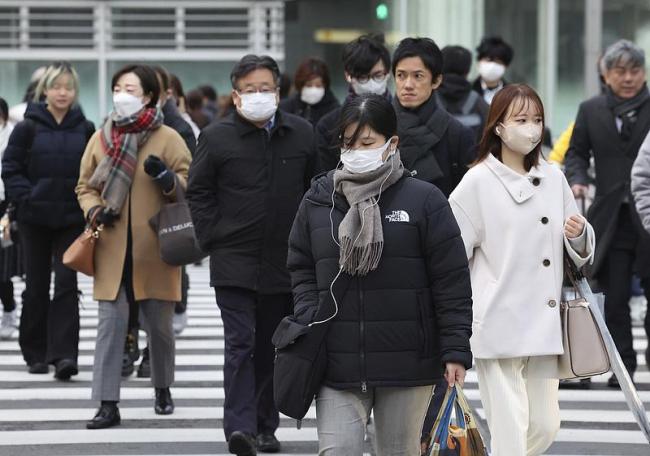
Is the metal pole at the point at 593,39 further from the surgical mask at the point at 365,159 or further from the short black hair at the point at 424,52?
the surgical mask at the point at 365,159

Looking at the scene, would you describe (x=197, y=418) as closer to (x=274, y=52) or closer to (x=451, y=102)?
(x=451, y=102)

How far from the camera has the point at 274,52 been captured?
34406mm

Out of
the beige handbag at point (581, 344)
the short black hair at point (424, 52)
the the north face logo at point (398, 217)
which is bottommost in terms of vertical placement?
the beige handbag at point (581, 344)

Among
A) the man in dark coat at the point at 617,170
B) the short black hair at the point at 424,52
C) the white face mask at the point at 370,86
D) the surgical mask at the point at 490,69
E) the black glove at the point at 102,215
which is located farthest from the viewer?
the surgical mask at the point at 490,69

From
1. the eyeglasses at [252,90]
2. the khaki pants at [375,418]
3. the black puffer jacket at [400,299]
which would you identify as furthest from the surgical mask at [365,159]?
the eyeglasses at [252,90]

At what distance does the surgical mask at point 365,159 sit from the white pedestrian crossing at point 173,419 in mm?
2713

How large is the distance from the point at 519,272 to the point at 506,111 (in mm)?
660

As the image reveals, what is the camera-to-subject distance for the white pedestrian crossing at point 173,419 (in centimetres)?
836

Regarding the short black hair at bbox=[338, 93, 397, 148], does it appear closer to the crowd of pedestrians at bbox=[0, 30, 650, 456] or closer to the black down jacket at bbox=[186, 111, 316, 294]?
the crowd of pedestrians at bbox=[0, 30, 650, 456]

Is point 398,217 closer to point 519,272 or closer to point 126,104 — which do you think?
point 519,272

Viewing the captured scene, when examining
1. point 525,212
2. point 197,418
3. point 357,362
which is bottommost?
point 197,418

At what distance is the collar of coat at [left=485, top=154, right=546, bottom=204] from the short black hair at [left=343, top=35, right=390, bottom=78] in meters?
2.16

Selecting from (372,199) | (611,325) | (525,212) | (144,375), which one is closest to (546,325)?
(525,212)

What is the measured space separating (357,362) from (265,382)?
2.55 metres
